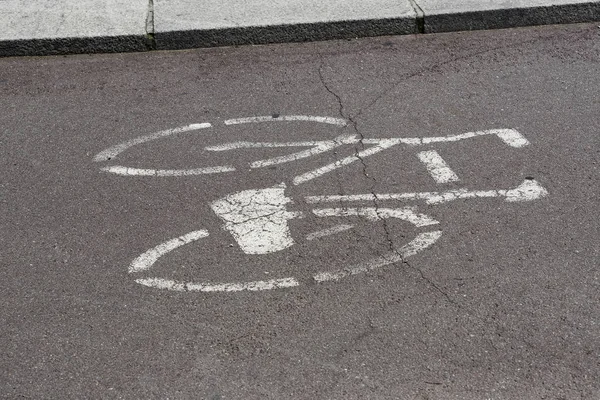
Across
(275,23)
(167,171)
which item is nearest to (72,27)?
(275,23)

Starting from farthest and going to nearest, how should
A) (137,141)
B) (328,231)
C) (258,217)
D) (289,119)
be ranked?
(289,119) < (137,141) < (258,217) < (328,231)

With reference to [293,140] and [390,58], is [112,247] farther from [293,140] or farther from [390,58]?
[390,58]

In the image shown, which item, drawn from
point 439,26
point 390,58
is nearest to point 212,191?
point 390,58

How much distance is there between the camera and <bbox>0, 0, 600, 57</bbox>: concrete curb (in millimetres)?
7418

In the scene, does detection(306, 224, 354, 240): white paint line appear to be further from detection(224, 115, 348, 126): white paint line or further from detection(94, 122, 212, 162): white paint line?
A: detection(94, 122, 212, 162): white paint line

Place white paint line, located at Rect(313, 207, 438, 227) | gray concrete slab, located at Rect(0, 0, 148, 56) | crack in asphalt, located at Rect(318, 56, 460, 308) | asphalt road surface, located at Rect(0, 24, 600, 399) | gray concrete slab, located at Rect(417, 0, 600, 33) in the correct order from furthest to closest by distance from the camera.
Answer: gray concrete slab, located at Rect(417, 0, 600, 33)
gray concrete slab, located at Rect(0, 0, 148, 56)
white paint line, located at Rect(313, 207, 438, 227)
crack in asphalt, located at Rect(318, 56, 460, 308)
asphalt road surface, located at Rect(0, 24, 600, 399)

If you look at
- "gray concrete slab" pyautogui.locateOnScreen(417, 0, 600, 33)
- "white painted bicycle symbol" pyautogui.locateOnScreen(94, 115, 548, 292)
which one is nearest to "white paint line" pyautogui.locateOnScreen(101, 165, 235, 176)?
"white painted bicycle symbol" pyautogui.locateOnScreen(94, 115, 548, 292)

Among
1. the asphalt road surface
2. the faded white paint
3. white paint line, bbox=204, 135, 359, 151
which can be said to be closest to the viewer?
the asphalt road surface

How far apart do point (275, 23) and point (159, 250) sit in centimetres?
322

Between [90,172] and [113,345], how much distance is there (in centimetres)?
181

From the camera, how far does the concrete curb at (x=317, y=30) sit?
7418 mm

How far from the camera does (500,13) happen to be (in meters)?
7.67

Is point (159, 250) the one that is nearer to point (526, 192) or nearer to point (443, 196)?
point (443, 196)

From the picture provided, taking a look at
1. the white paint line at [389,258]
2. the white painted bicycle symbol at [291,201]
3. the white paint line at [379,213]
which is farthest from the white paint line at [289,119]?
the white paint line at [389,258]
